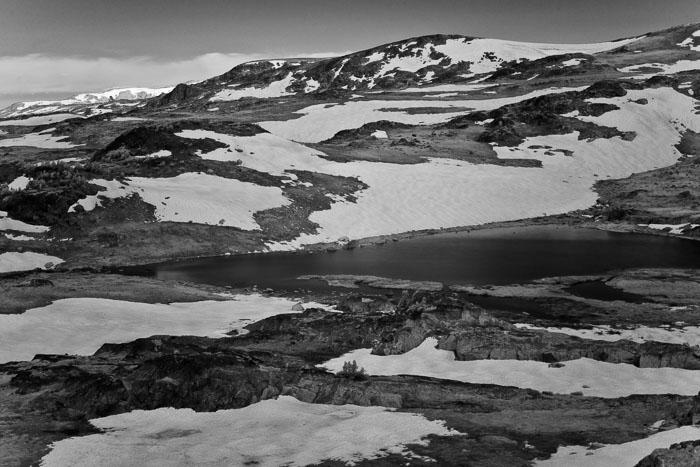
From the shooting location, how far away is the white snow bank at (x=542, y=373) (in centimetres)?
2467

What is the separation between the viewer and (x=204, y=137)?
88.6 meters

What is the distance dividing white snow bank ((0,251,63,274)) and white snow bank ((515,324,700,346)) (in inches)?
1528

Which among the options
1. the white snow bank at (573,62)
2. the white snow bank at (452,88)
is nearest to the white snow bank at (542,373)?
the white snow bank at (452,88)

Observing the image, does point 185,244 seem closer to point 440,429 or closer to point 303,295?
point 303,295

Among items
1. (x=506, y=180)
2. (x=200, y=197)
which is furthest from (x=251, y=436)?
(x=506, y=180)

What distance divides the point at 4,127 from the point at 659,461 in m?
198

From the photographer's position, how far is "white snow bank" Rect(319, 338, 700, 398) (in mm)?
24672

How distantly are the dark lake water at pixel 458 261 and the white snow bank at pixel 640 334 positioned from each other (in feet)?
46.3

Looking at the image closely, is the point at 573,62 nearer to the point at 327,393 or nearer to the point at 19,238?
the point at 19,238

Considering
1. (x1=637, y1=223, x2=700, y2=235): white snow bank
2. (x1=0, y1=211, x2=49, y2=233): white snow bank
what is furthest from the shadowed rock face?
(x1=637, y1=223, x2=700, y2=235): white snow bank

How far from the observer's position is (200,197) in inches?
2798

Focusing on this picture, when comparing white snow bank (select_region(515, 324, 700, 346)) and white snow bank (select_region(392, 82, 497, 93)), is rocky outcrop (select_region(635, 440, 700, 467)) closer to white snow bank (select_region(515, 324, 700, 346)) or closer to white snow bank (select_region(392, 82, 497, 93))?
white snow bank (select_region(515, 324, 700, 346))

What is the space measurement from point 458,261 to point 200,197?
2910 cm

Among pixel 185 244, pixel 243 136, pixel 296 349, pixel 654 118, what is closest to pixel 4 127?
pixel 243 136
